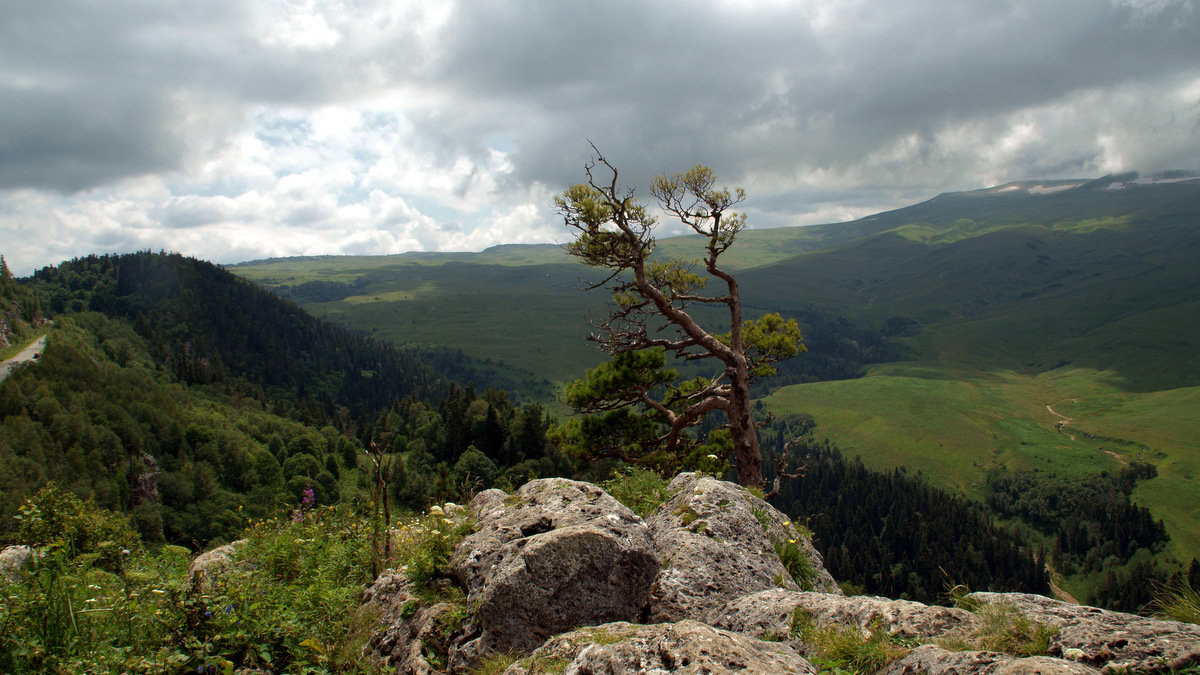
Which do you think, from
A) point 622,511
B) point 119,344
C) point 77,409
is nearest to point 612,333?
point 622,511

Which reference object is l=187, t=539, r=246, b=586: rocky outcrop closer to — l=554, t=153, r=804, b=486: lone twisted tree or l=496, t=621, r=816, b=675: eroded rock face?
l=496, t=621, r=816, b=675: eroded rock face

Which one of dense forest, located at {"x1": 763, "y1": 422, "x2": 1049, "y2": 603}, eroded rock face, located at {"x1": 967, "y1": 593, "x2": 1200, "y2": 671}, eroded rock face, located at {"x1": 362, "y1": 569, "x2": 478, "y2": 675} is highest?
eroded rock face, located at {"x1": 967, "y1": 593, "x2": 1200, "y2": 671}

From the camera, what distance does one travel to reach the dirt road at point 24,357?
116188 millimetres

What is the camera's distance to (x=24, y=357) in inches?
4998

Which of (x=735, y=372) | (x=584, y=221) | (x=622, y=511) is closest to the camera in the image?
(x=622, y=511)

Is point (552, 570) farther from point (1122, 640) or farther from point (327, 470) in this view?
point (327, 470)

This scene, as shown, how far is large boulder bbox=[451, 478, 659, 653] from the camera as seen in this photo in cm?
739

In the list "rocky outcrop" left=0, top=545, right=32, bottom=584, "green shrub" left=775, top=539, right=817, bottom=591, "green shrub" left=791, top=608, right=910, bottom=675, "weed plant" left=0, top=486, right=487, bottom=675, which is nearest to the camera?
"green shrub" left=791, top=608, right=910, bottom=675

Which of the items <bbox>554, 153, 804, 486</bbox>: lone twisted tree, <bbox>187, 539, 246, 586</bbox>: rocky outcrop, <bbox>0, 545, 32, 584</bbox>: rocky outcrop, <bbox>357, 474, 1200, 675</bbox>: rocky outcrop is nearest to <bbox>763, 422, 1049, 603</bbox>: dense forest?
<bbox>554, 153, 804, 486</bbox>: lone twisted tree

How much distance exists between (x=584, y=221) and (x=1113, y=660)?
1559 centimetres

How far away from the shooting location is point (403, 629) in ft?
26.4

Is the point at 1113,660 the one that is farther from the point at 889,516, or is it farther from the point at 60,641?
the point at 889,516

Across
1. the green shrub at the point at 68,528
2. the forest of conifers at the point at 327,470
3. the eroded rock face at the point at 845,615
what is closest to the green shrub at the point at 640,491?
the eroded rock face at the point at 845,615

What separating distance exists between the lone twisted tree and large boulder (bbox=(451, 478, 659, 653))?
10.6 meters
